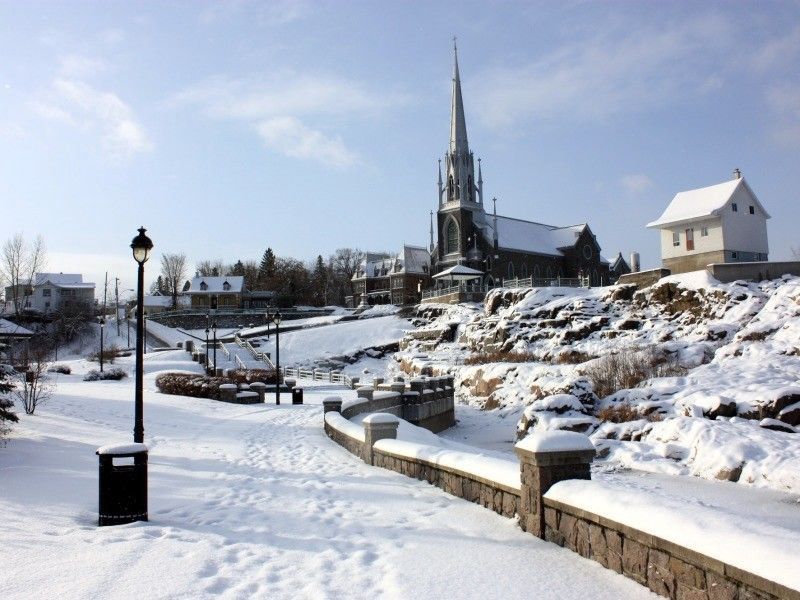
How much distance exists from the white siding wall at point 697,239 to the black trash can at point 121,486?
137 ft

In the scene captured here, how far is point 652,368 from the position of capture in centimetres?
2728

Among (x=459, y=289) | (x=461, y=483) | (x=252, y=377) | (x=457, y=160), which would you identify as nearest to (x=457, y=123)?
(x=457, y=160)

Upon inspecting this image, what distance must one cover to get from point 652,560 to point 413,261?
77.2 metres

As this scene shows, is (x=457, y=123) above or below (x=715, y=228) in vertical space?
above

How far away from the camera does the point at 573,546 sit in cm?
621

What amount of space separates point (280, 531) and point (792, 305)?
1186 inches

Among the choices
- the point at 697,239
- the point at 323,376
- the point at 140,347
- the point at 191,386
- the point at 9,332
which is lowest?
the point at 323,376

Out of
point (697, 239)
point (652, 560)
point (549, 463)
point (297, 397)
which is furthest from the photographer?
point (697, 239)

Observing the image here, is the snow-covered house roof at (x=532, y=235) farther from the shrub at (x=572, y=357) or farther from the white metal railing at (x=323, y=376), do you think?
the shrub at (x=572, y=357)

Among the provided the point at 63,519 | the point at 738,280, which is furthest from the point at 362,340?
the point at 63,519

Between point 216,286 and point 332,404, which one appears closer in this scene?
point 332,404

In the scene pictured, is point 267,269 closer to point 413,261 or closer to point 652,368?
point 413,261

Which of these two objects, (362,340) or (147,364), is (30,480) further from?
(362,340)

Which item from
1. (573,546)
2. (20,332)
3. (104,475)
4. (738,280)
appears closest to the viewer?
(573,546)
